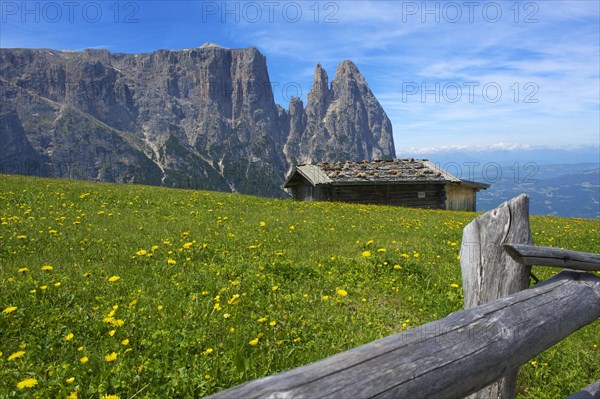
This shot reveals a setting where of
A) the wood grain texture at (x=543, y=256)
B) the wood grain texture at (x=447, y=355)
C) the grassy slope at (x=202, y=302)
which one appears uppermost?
the wood grain texture at (x=543, y=256)

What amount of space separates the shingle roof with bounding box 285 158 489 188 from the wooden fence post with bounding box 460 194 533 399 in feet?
85.4

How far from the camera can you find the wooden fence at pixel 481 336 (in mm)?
1736

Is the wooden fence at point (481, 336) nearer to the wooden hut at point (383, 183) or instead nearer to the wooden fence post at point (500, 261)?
the wooden fence post at point (500, 261)

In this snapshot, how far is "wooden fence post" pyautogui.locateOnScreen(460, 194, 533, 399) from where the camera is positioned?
3.08 m

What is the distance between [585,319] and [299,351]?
2.88 meters

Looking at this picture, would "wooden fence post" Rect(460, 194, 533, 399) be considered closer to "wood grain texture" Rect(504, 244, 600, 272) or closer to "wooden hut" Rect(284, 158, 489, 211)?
"wood grain texture" Rect(504, 244, 600, 272)

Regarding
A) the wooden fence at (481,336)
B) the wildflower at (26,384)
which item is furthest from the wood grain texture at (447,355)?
the wildflower at (26,384)

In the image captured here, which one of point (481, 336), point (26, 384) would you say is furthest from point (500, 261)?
point (26, 384)

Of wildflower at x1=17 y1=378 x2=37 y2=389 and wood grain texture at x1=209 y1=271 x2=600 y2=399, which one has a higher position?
wood grain texture at x1=209 y1=271 x2=600 y2=399

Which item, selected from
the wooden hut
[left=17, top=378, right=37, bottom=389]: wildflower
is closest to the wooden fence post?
[left=17, top=378, right=37, bottom=389]: wildflower

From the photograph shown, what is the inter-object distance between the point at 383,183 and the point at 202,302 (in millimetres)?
26168

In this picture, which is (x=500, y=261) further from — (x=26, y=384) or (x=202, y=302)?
(x=202, y=302)

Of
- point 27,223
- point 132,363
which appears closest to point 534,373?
point 132,363

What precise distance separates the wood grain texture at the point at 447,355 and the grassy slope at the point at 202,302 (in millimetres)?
2264
